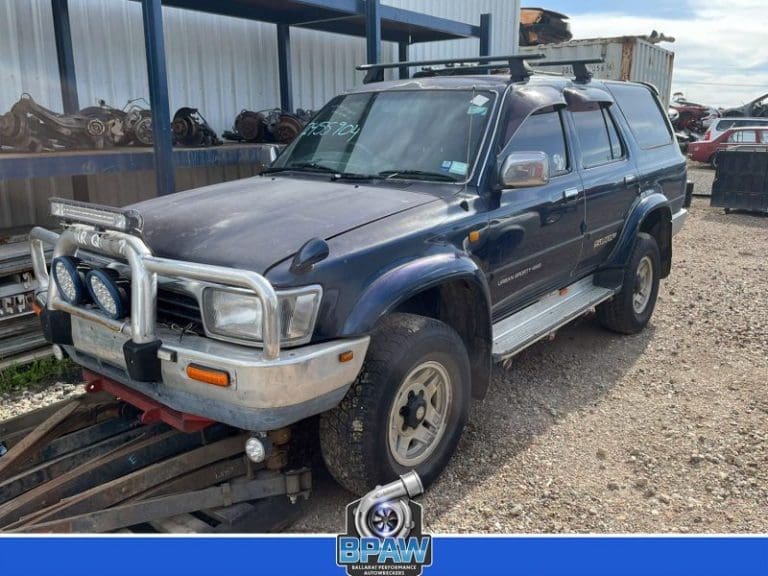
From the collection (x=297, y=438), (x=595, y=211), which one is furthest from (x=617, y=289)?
(x=297, y=438)

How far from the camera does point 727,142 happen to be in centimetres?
1680

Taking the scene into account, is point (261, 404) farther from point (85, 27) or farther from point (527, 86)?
point (85, 27)

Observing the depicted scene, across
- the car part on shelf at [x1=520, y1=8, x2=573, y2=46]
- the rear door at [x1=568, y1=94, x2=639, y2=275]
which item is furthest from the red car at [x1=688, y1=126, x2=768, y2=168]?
the rear door at [x1=568, y1=94, x2=639, y2=275]

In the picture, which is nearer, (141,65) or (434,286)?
(434,286)

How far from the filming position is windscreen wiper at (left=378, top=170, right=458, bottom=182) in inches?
143

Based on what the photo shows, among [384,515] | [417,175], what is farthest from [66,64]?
[384,515]

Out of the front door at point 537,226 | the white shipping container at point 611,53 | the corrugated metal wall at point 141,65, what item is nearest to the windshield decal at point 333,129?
the front door at point 537,226

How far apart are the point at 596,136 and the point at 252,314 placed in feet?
10.5

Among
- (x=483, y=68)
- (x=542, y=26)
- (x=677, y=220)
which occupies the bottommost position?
(x=677, y=220)

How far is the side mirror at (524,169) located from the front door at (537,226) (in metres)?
0.18

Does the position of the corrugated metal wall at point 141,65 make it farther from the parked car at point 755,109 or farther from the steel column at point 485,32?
the parked car at point 755,109

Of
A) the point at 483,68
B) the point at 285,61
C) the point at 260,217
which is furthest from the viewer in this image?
the point at 285,61

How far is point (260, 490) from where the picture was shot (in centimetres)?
304

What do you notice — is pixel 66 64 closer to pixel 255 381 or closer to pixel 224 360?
pixel 224 360
